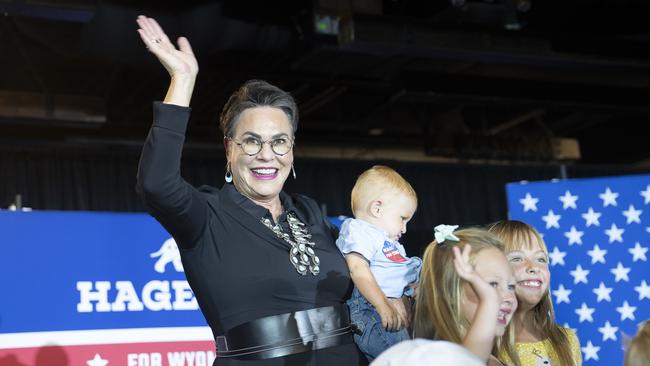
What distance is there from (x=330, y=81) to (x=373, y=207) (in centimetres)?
716

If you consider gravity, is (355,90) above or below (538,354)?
above

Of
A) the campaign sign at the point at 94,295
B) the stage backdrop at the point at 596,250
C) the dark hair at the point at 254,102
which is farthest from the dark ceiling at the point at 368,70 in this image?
the dark hair at the point at 254,102

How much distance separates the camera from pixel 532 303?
3320 mm

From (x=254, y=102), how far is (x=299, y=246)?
38 centimetres

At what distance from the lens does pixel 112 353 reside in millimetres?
3934

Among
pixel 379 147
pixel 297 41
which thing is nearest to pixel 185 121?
pixel 297 41

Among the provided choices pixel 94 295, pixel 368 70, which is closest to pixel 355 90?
pixel 368 70

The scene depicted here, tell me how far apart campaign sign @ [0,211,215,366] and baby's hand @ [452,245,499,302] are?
2275mm

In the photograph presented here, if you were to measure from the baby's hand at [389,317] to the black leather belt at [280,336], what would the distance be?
19cm

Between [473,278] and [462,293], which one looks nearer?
[473,278]

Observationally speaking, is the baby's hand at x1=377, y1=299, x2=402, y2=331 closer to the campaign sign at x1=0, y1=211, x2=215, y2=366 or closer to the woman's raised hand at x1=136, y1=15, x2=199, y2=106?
the woman's raised hand at x1=136, y1=15, x2=199, y2=106

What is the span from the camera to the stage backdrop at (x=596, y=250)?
459 cm

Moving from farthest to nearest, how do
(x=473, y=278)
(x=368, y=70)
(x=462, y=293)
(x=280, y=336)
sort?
1. (x=368, y=70)
2. (x=280, y=336)
3. (x=462, y=293)
4. (x=473, y=278)

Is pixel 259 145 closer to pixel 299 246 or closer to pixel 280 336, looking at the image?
pixel 299 246
